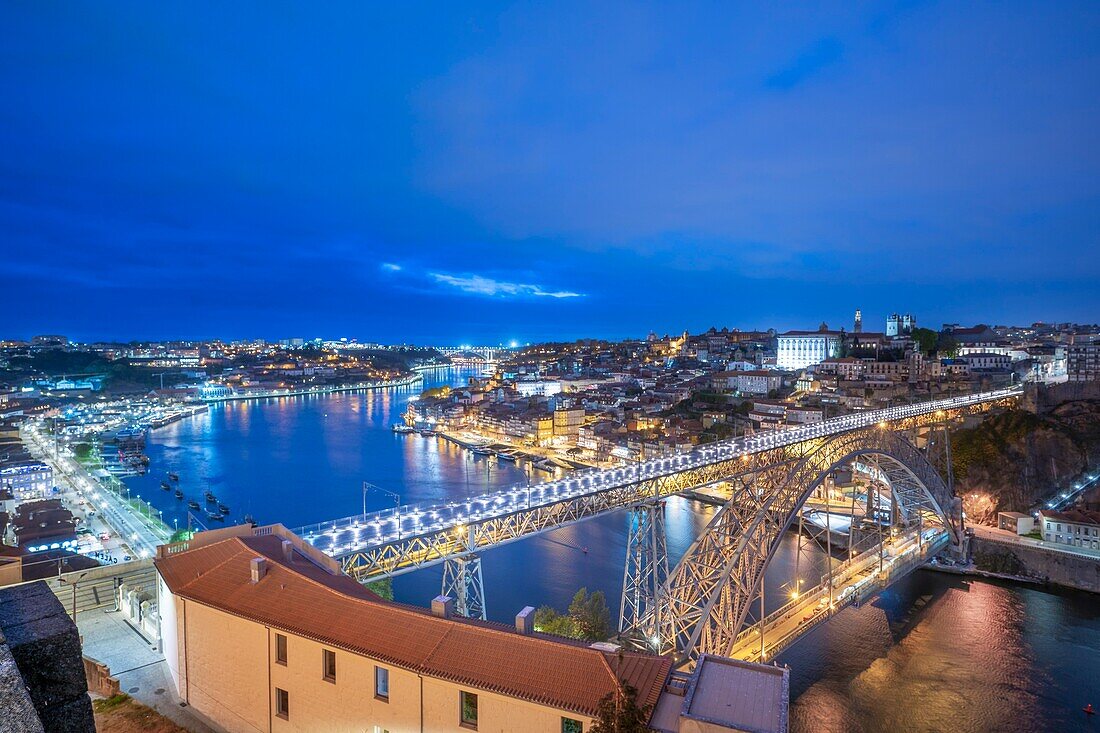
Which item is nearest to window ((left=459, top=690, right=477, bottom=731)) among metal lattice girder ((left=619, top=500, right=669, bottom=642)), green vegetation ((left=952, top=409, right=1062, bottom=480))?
metal lattice girder ((left=619, top=500, right=669, bottom=642))

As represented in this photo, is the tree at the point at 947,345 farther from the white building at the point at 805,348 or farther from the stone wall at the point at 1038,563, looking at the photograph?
the stone wall at the point at 1038,563

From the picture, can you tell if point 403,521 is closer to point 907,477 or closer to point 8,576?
point 8,576

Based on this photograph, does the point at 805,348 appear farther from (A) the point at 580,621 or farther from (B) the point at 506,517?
(B) the point at 506,517

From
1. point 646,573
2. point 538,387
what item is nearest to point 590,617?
point 646,573

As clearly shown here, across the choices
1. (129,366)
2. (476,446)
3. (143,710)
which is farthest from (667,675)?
(129,366)

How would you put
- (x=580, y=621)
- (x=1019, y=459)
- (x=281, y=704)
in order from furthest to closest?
(x=1019, y=459) < (x=580, y=621) < (x=281, y=704)

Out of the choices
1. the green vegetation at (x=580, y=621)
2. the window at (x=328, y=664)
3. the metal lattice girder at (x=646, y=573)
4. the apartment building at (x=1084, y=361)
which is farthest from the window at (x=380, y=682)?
the apartment building at (x=1084, y=361)

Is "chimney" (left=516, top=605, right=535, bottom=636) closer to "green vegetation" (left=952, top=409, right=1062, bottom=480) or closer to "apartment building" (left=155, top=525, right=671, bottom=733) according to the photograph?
"apartment building" (left=155, top=525, right=671, bottom=733)
